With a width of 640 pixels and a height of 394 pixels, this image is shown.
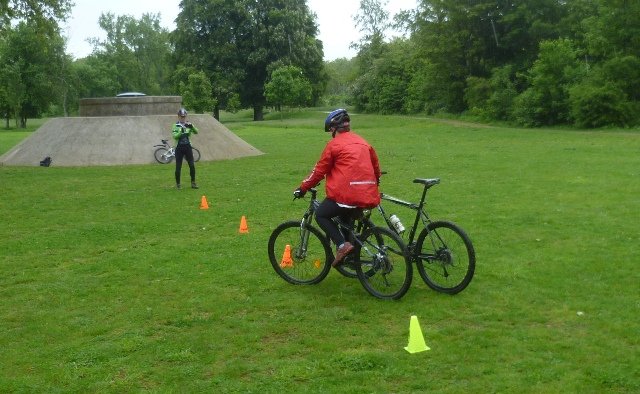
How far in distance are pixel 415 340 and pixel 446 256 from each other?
157 cm

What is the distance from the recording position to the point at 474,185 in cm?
1517

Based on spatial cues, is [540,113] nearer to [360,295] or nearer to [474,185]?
[474,185]

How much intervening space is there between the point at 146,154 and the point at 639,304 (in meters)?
19.4

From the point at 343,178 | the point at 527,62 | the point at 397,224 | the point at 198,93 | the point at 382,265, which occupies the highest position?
the point at 527,62

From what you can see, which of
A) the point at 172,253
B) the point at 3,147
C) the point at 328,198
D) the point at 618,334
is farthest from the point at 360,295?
the point at 3,147

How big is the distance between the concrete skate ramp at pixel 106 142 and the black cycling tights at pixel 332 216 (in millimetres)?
17303

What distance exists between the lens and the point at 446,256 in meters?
6.83

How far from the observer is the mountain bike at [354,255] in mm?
6844

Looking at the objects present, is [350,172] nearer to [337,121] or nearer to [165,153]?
[337,121]

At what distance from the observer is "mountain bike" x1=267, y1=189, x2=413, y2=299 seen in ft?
22.5

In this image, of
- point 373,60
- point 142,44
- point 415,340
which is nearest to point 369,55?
point 373,60

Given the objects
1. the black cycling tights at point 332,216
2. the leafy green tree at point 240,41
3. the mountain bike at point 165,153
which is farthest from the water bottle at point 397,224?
the leafy green tree at point 240,41

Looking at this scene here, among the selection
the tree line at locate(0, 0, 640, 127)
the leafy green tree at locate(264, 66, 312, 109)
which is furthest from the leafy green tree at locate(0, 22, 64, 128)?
the leafy green tree at locate(264, 66, 312, 109)

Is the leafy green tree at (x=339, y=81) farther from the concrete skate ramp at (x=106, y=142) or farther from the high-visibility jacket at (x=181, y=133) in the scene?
the high-visibility jacket at (x=181, y=133)
